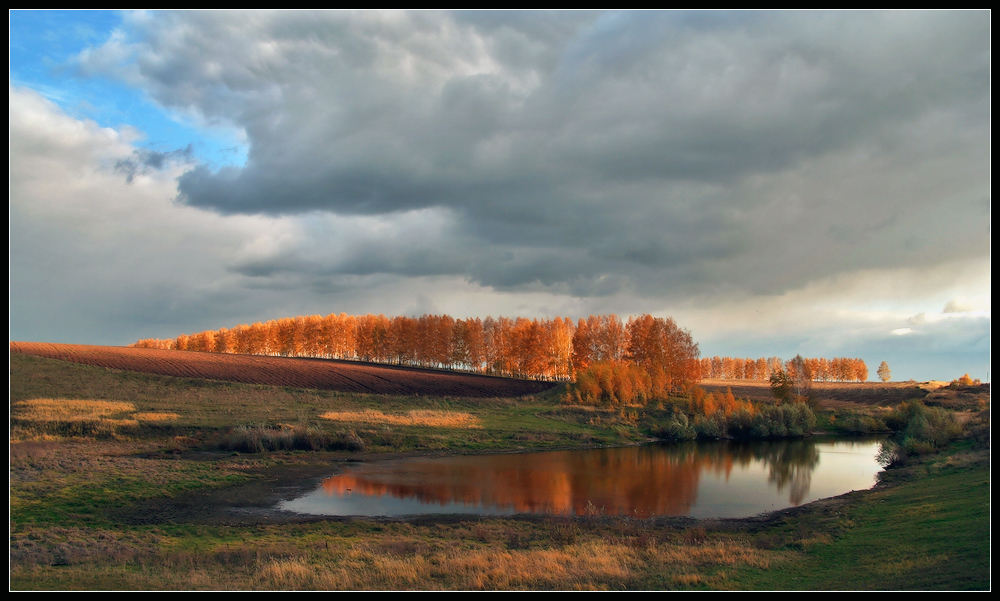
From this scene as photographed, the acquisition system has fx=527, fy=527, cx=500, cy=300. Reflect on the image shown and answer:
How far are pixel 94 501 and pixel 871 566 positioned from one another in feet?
99.7

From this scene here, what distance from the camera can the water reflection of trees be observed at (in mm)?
30312

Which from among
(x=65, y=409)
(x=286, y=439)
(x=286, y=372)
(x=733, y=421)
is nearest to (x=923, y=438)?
(x=733, y=421)

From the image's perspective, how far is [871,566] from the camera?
1587cm

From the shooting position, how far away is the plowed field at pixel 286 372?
214 ft

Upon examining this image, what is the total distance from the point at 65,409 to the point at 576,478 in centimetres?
3955

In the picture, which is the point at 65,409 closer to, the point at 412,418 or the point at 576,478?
the point at 412,418

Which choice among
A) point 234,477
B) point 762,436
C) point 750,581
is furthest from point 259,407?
point 762,436

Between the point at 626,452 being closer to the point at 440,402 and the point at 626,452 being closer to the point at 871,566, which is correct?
the point at 440,402

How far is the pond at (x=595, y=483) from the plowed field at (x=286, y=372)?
3247 centimetres

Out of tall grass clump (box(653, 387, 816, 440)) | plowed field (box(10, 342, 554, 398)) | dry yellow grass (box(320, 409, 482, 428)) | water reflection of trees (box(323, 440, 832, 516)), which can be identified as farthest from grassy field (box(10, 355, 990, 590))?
tall grass clump (box(653, 387, 816, 440))

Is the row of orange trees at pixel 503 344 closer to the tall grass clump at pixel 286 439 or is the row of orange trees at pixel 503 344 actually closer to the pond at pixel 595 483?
the pond at pixel 595 483

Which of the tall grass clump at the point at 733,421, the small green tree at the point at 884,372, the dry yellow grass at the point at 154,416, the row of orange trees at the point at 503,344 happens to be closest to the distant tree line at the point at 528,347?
the row of orange trees at the point at 503,344
